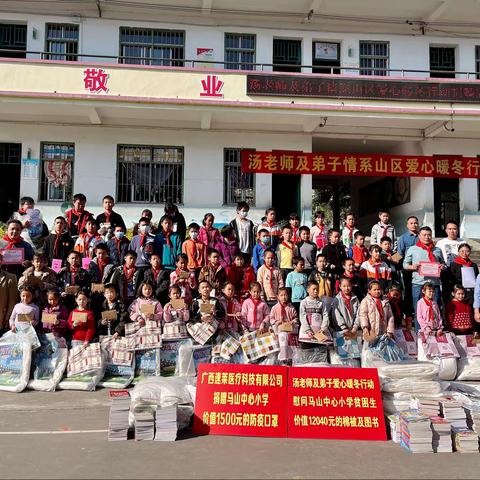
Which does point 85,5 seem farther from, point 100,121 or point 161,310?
point 161,310

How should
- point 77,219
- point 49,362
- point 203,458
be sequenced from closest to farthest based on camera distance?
point 203,458 < point 49,362 < point 77,219

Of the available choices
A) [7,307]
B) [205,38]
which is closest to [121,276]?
[7,307]

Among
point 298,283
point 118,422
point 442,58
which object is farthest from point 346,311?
point 442,58

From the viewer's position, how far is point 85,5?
46.9ft

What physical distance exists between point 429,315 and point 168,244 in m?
4.01

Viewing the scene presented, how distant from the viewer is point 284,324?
6.64m

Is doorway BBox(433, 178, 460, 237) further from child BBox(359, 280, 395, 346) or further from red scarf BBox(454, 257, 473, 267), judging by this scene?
child BBox(359, 280, 395, 346)

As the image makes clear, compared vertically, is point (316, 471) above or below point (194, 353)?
below

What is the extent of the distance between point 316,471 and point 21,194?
12152 millimetres

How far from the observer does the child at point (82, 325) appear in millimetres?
6582

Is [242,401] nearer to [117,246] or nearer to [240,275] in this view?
[240,275]

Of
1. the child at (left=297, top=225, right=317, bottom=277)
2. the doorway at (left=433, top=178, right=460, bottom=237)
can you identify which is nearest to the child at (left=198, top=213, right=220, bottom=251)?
the child at (left=297, top=225, right=317, bottom=277)

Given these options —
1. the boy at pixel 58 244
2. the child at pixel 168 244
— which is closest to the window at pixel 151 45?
the child at pixel 168 244

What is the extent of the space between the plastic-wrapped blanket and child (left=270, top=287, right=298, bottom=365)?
8.77 ft
